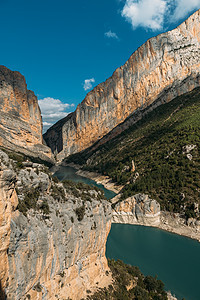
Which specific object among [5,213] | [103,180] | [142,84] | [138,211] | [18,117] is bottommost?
[138,211]

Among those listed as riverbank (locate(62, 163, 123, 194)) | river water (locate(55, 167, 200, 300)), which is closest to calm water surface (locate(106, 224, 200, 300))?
river water (locate(55, 167, 200, 300))

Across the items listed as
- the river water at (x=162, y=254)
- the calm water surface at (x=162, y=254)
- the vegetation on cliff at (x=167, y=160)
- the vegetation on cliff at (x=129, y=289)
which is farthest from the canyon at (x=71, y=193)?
the river water at (x=162, y=254)

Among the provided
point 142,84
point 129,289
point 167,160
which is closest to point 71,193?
point 129,289

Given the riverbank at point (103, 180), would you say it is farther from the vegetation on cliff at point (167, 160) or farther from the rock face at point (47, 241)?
the rock face at point (47, 241)

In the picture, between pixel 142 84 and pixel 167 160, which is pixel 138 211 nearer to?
pixel 167 160

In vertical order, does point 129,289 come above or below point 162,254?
above
